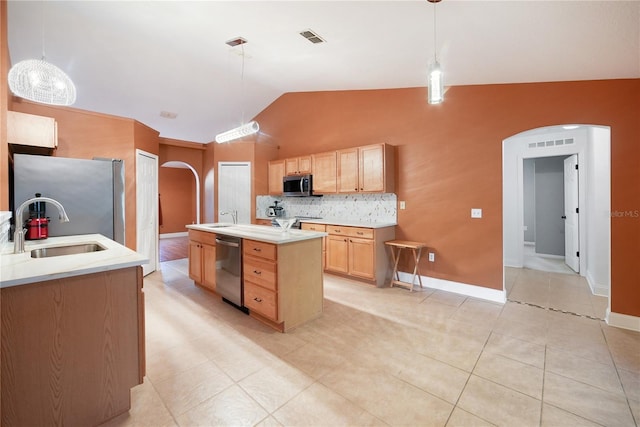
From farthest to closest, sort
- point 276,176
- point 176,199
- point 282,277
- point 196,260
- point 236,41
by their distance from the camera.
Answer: point 176,199
point 276,176
point 196,260
point 236,41
point 282,277

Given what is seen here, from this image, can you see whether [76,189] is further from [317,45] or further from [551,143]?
[551,143]

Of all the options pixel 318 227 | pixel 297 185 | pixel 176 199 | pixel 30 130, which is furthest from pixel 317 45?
pixel 176 199

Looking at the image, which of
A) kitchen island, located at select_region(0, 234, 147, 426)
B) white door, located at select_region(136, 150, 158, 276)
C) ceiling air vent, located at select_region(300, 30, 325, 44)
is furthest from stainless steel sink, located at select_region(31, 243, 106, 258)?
ceiling air vent, located at select_region(300, 30, 325, 44)

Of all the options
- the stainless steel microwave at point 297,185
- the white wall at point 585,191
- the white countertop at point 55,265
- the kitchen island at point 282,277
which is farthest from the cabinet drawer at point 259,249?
the white wall at point 585,191

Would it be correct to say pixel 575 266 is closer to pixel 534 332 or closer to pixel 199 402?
pixel 534 332

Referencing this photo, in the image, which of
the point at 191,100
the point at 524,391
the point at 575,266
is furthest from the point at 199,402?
the point at 575,266

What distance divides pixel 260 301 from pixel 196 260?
1528 mm

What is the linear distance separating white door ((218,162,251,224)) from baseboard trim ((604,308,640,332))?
18.3 feet

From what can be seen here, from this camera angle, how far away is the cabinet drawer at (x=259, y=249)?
2537mm

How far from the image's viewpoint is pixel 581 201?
4406mm

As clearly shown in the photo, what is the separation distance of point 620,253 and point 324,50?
3.75m

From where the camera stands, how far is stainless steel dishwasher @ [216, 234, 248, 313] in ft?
9.62

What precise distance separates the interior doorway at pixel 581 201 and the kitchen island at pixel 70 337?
162 inches

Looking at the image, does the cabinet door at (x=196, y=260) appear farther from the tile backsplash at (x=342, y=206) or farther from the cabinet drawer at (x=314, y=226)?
the tile backsplash at (x=342, y=206)
